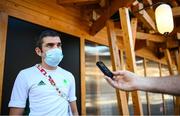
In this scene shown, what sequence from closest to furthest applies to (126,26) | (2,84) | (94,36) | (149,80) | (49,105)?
1. (149,80)
2. (49,105)
3. (2,84)
4. (126,26)
5. (94,36)

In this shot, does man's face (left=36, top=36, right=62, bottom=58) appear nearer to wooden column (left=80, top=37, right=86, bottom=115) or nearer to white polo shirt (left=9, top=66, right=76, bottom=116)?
white polo shirt (left=9, top=66, right=76, bottom=116)

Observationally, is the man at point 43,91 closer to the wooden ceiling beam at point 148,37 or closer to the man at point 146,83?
the man at point 146,83

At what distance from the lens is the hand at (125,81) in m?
1.29

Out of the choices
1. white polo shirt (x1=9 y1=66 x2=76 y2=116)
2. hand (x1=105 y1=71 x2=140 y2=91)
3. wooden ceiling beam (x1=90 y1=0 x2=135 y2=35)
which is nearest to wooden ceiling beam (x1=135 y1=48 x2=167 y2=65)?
wooden ceiling beam (x1=90 y1=0 x2=135 y2=35)

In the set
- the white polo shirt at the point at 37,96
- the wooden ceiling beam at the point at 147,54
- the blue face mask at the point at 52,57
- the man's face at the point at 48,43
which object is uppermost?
the wooden ceiling beam at the point at 147,54

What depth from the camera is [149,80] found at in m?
1.25

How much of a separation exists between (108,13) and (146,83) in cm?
270

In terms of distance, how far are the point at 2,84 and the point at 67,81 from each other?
0.98 metres

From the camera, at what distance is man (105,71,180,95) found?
1.15 meters

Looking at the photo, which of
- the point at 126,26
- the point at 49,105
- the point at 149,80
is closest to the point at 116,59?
the point at 126,26

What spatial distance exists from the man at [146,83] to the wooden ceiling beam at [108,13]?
82.4 inches

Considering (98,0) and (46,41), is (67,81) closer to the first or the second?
(46,41)

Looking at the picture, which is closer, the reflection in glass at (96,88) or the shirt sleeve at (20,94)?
the shirt sleeve at (20,94)

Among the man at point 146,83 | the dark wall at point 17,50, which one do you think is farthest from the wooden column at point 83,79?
the man at point 146,83
